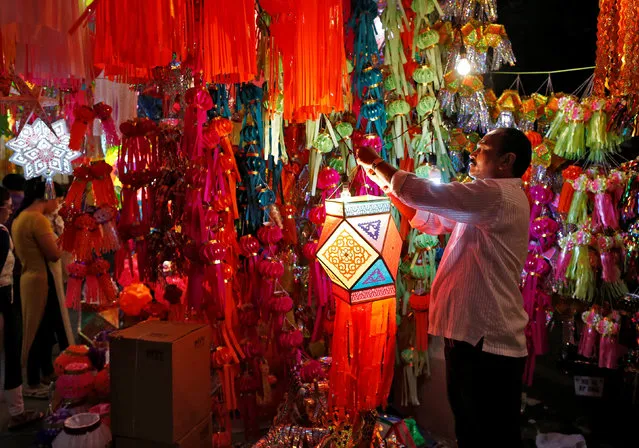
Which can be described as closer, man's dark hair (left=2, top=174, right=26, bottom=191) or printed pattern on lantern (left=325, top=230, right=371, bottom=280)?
printed pattern on lantern (left=325, top=230, right=371, bottom=280)

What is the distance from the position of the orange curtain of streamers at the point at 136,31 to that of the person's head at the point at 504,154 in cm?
113

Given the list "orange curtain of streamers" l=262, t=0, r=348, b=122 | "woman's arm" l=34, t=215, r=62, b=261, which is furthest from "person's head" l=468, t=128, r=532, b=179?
"woman's arm" l=34, t=215, r=62, b=261

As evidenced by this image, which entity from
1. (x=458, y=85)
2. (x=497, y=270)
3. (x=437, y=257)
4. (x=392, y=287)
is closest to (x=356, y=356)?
(x=392, y=287)

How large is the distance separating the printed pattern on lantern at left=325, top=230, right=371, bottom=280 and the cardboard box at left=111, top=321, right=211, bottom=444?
64 centimetres

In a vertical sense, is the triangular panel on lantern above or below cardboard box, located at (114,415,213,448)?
above

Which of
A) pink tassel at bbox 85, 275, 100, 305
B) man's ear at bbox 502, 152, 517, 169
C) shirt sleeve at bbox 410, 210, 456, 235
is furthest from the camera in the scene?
pink tassel at bbox 85, 275, 100, 305

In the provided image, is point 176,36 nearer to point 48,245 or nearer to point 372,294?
point 372,294

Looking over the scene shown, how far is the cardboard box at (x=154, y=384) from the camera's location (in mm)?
1909

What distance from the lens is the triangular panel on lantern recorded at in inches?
75.5

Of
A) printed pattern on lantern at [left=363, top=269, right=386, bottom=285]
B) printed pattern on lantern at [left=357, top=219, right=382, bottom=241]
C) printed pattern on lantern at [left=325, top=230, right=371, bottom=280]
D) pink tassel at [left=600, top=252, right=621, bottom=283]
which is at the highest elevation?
printed pattern on lantern at [left=357, top=219, right=382, bottom=241]

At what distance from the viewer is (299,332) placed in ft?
8.18

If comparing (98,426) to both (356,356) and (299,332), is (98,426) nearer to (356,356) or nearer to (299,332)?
(299,332)

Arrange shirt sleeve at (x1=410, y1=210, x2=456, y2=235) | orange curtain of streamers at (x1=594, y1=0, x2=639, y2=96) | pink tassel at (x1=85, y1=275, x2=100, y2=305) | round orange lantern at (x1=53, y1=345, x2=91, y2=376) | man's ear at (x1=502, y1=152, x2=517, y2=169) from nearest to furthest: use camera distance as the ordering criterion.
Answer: man's ear at (x1=502, y1=152, x2=517, y2=169) < shirt sleeve at (x1=410, y1=210, x2=456, y2=235) < pink tassel at (x1=85, y1=275, x2=100, y2=305) < orange curtain of streamers at (x1=594, y1=0, x2=639, y2=96) < round orange lantern at (x1=53, y1=345, x2=91, y2=376)

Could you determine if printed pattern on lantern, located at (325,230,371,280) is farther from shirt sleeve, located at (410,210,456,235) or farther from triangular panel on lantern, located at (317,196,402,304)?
shirt sleeve, located at (410,210,456,235)
